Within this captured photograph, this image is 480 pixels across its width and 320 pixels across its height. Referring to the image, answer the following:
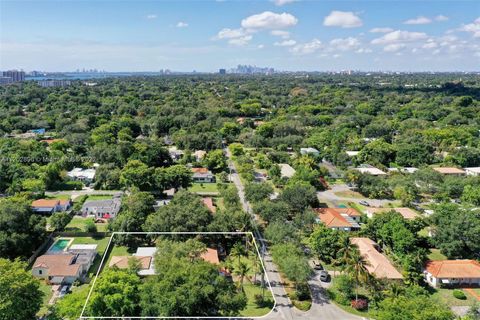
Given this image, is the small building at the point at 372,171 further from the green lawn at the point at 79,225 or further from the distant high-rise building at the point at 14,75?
the distant high-rise building at the point at 14,75

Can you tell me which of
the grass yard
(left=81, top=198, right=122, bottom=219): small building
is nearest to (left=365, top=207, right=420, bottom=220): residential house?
the grass yard

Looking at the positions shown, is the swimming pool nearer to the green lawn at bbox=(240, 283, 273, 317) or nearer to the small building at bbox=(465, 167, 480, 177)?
the green lawn at bbox=(240, 283, 273, 317)

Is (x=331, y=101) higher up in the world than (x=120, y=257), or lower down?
higher up

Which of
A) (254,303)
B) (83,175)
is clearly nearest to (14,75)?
(83,175)

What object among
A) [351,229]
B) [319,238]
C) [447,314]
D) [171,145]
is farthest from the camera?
[171,145]

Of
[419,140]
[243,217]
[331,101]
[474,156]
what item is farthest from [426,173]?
[331,101]

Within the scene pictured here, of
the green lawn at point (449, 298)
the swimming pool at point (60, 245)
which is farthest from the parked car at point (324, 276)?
the swimming pool at point (60, 245)

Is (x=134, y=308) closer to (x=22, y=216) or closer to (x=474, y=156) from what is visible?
(x=22, y=216)
